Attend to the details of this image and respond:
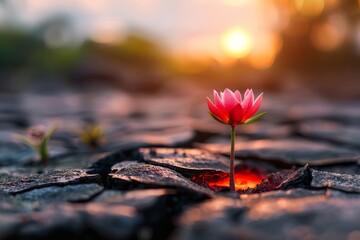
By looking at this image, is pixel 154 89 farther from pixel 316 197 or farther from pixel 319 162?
pixel 316 197

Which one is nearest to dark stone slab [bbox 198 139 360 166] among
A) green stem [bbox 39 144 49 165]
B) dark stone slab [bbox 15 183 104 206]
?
green stem [bbox 39 144 49 165]

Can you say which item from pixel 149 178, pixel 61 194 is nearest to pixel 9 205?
pixel 61 194

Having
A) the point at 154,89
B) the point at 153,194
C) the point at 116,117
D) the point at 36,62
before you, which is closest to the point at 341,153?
the point at 153,194

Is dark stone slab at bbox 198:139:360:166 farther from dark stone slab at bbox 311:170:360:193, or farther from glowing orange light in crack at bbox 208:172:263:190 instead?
dark stone slab at bbox 311:170:360:193

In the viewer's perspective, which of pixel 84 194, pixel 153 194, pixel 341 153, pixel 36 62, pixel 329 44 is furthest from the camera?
pixel 36 62

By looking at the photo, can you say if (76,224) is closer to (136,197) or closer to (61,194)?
(136,197)

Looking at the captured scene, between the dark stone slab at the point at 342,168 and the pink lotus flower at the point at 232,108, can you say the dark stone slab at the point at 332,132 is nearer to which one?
the dark stone slab at the point at 342,168
